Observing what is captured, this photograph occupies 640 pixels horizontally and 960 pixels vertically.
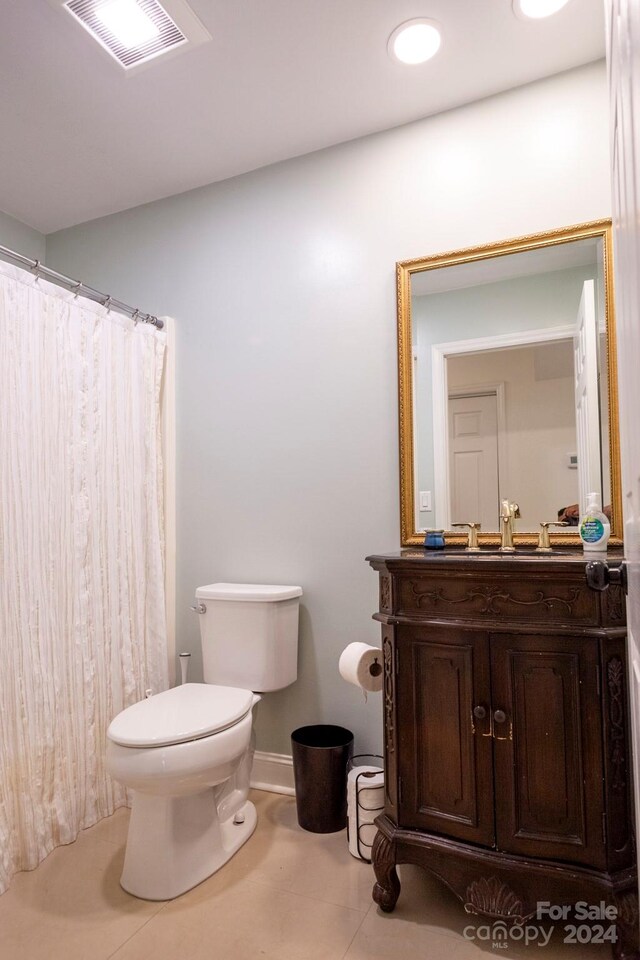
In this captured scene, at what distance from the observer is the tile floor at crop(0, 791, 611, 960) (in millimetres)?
1422

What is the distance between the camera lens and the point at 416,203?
212cm

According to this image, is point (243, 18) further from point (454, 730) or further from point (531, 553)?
point (454, 730)

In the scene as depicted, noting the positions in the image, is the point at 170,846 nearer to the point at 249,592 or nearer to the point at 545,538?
the point at 249,592

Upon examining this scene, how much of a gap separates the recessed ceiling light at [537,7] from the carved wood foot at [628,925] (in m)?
2.35

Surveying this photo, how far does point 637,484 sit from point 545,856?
123 centimetres

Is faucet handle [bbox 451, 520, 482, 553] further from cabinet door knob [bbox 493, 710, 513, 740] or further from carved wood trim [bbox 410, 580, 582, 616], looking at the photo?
cabinet door knob [bbox 493, 710, 513, 740]

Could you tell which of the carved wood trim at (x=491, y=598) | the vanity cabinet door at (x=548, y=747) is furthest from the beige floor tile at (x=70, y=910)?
the carved wood trim at (x=491, y=598)

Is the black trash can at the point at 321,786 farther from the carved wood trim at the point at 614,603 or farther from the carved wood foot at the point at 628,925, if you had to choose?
the carved wood trim at the point at 614,603

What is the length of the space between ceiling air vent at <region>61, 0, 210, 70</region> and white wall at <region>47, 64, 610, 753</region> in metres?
0.67

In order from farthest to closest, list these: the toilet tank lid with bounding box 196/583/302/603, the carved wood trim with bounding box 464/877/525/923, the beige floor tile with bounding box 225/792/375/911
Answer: the toilet tank lid with bounding box 196/583/302/603
the beige floor tile with bounding box 225/792/375/911
the carved wood trim with bounding box 464/877/525/923

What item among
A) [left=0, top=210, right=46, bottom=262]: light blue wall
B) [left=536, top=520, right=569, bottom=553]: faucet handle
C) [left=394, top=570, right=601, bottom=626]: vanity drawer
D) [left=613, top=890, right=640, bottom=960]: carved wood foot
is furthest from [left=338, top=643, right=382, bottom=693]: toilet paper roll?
[left=0, top=210, right=46, bottom=262]: light blue wall

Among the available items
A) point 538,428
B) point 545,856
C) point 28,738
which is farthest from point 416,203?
point 28,738

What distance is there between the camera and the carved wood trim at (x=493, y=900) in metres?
1.41

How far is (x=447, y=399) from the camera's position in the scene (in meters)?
2.02
